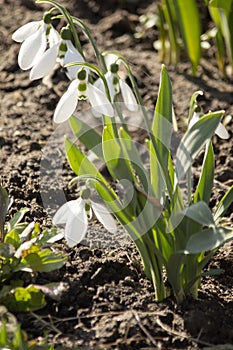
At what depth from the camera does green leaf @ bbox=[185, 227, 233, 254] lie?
1.88 meters

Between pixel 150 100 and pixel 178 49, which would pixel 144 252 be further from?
pixel 178 49

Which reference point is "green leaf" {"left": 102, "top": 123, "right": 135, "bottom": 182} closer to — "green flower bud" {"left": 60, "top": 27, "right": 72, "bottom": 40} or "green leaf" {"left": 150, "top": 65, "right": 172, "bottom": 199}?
"green leaf" {"left": 150, "top": 65, "right": 172, "bottom": 199}

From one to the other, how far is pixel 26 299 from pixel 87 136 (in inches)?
22.1

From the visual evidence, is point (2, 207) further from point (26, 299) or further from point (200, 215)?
point (200, 215)

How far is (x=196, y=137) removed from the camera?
2.00m

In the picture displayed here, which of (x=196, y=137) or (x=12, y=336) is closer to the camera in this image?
(x=12, y=336)

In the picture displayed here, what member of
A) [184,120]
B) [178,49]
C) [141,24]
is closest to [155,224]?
→ [184,120]

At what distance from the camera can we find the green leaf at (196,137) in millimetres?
1983

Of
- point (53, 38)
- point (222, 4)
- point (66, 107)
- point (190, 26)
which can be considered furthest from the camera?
point (190, 26)

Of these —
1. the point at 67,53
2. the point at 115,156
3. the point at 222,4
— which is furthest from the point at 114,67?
the point at 222,4

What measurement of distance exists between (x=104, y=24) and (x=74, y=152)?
87.3 inches

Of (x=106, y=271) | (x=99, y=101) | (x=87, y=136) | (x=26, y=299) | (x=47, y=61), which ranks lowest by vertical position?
(x=106, y=271)

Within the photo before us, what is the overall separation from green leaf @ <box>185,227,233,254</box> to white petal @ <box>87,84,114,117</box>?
0.40 metres

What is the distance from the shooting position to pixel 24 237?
214 cm
